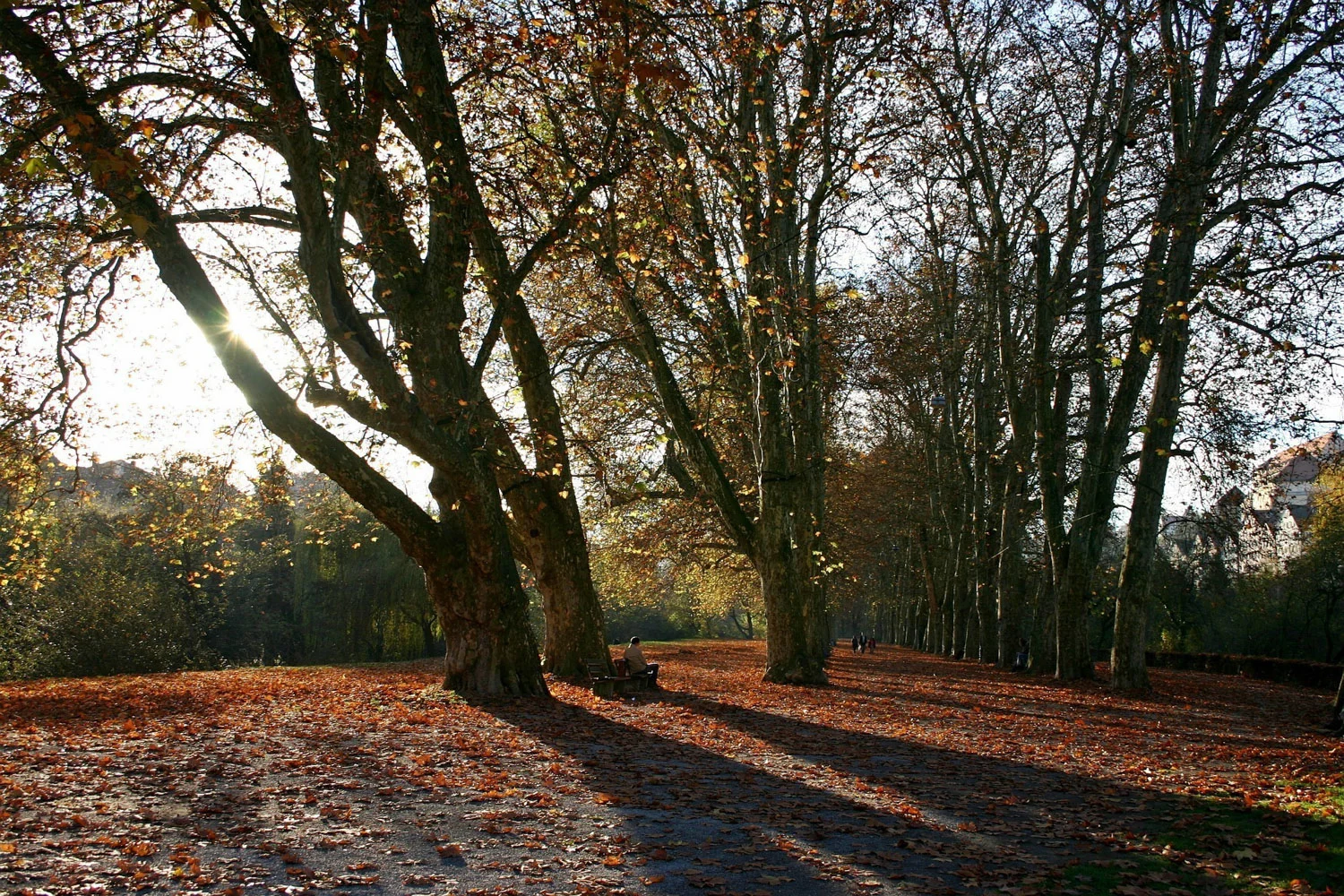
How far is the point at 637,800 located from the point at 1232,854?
165 inches

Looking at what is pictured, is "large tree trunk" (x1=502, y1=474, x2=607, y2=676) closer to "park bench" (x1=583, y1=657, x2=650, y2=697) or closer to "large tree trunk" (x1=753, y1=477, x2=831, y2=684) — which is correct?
"park bench" (x1=583, y1=657, x2=650, y2=697)

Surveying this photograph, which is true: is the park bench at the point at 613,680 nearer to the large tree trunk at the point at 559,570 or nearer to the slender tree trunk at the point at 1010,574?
the large tree trunk at the point at 559,570

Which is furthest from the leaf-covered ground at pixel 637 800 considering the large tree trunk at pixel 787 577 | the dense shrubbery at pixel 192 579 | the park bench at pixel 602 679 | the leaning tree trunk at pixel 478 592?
the large tree trunk at pixel 787 577

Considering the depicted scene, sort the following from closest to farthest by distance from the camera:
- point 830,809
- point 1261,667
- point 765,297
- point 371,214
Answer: point 830,809, point 371,214, point 765,297, point 1261,667

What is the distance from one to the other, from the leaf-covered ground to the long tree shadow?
33 mm

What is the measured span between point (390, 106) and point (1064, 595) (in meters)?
17.1

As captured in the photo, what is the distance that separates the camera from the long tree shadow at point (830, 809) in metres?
5.64

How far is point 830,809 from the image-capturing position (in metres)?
7.40

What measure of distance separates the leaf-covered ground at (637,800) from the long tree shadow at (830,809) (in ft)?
0.11

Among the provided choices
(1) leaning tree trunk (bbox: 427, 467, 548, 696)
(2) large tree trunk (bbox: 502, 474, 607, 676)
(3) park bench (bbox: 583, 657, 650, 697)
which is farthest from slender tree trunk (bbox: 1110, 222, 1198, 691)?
(1) leaning tree trunk (bbox: 427, 467, 548, 696)

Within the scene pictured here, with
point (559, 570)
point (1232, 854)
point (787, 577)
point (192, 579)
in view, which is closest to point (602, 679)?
point (559, 570)

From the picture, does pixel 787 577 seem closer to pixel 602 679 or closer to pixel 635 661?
pixel 635 661

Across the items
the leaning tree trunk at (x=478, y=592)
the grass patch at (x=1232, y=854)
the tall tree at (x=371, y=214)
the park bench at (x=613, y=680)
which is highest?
the tall tree at (x=371, y=214)

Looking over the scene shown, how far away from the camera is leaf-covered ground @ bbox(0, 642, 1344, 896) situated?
5391 millimetres
